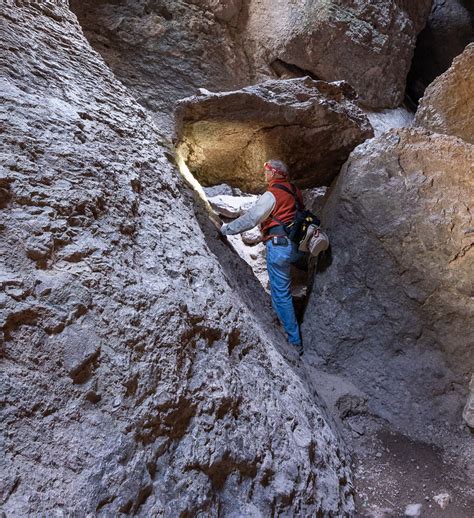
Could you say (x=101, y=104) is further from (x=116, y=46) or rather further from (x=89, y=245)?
(x=116, y=46)

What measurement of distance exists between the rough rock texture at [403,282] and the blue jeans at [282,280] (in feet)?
0.81

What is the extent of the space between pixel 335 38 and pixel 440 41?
440cm

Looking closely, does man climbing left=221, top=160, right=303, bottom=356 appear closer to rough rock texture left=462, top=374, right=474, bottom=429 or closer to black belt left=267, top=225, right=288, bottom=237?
black belt left=267, top=225, right=288, bottom=237

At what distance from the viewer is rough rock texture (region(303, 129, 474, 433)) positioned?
10.6 feet

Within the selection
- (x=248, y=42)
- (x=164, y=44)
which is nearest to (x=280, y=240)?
(x=164, y=44)

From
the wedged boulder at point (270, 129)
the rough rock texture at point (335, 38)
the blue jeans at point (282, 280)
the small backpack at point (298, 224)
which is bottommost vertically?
the blue jeans at point (282, 280)

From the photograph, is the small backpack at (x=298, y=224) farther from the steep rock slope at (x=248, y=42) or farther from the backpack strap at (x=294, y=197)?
the steep rock slope at (x=248, y=42)

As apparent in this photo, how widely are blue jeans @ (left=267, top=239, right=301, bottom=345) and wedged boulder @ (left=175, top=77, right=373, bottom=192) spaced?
4.36ft

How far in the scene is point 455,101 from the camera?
4.80 m

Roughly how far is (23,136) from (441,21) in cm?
→ 1178

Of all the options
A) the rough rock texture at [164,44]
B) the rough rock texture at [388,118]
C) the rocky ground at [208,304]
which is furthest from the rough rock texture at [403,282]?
the rough rock texture at [388,118]

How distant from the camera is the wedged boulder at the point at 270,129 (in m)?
4.04

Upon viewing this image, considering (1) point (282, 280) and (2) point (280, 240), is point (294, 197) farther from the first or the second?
(1) point (282, 280)

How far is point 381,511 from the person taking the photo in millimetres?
2375
